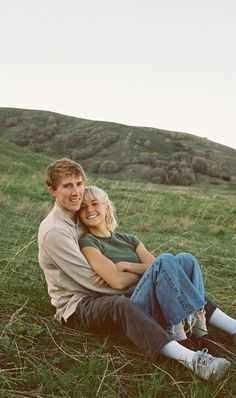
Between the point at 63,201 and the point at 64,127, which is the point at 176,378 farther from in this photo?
the point at 64,127

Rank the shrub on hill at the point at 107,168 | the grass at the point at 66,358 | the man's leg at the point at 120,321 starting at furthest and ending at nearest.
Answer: the shrub on hill at the point at 107,168, the man's leg at the point at 120,321, the grass at the point at 66,358

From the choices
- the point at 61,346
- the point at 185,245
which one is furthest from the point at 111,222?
the point at 185,245

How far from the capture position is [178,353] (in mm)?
3018

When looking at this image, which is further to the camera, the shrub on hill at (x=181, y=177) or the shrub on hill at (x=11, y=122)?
the shrub on hill at (x=11, y=122)

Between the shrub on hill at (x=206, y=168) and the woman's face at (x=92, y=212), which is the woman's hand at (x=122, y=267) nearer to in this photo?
the woman's face at (x=92, y=212)

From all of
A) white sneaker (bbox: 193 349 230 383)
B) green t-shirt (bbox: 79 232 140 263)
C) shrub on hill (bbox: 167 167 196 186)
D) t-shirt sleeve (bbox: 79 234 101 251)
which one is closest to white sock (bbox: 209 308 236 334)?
green t-shirt (bbox: 79 232 140 263)

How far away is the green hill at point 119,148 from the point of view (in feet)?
105

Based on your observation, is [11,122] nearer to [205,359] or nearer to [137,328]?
[137,328]

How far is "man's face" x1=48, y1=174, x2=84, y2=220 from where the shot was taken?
3.65m

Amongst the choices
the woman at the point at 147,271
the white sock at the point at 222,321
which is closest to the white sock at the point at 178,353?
the woman at the point at 147,271

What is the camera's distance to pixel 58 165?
12.1ft

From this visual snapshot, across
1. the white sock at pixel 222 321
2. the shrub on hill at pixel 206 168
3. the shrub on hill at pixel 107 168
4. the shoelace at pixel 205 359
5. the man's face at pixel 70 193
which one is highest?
the man's face at pixel 70 193

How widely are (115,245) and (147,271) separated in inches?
20.7

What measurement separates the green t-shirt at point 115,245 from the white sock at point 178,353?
944mm
